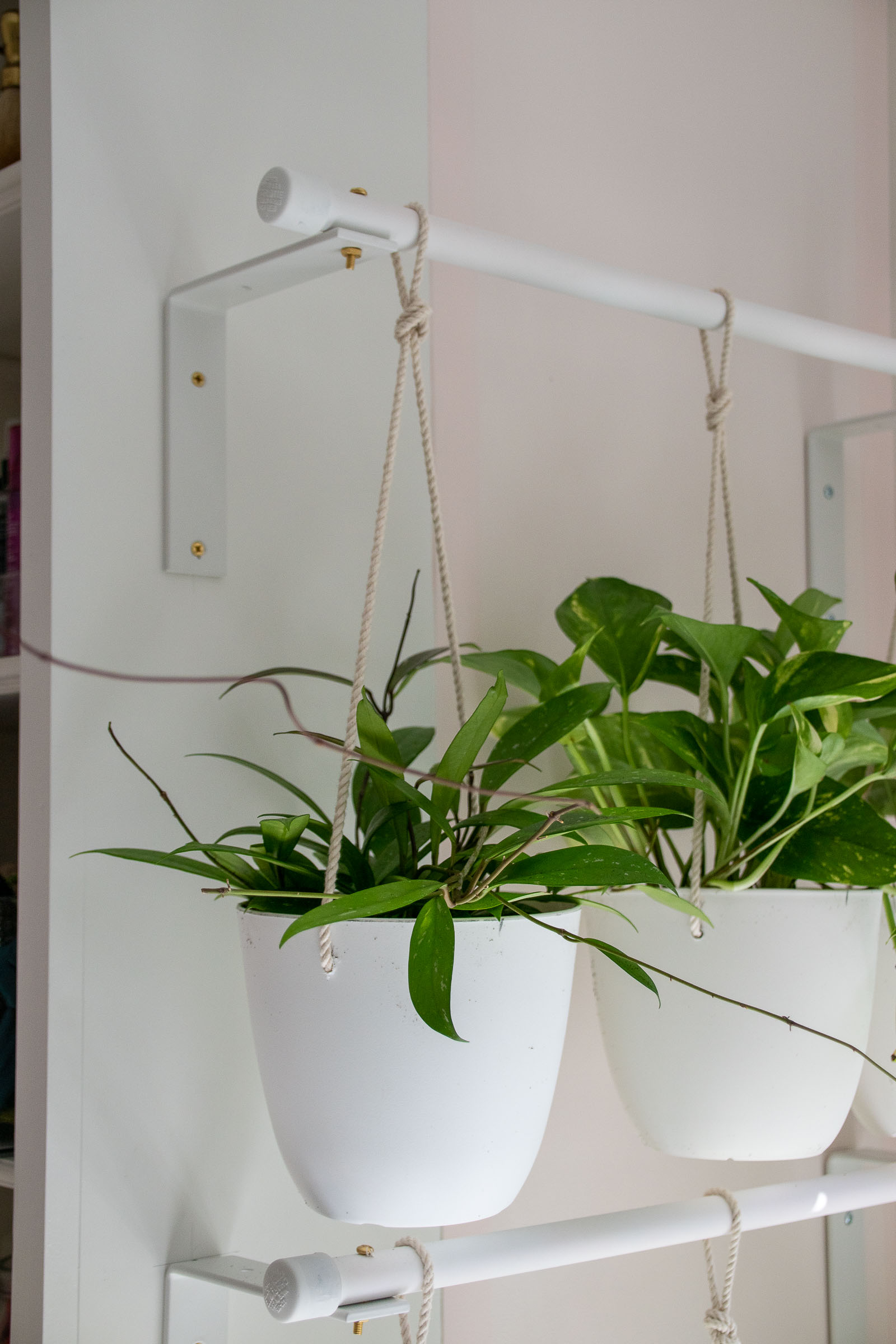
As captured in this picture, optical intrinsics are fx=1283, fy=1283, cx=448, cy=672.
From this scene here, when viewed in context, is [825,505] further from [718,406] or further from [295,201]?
[295,201]

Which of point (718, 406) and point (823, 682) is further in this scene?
point (718, 406)

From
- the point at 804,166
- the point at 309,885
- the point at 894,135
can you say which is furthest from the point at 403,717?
the point at 894,135

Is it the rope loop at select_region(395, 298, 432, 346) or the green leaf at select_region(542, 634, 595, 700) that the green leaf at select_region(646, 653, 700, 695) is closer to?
the green leaf at select_region(542, 634, 595, 700)

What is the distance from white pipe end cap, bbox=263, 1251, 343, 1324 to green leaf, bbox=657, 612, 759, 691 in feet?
1.31

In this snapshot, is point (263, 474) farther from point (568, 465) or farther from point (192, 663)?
point (568, 465)

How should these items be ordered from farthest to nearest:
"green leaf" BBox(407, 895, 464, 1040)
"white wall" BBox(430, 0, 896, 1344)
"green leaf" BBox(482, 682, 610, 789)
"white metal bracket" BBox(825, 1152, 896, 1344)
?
"white metal bracket" BBox(825, 1152, 896, 1344) < "white wall" BBox(430, 0, 896, 1344) < "green leaf" BBox(482, 682, 610, 789) < "green leaf" BBox(407, 895, 464, 1040)

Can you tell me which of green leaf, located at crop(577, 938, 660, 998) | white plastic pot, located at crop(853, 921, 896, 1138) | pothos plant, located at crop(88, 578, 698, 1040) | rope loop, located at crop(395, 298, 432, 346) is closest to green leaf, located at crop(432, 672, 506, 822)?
pothos plant, located at crop(88, 578, 698, 1040)

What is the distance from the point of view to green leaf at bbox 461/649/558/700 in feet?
2.88

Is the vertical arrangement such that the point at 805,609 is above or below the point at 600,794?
above

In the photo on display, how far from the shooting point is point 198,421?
0.85 meters

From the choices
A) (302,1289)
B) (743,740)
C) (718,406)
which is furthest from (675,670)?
(302,1289)

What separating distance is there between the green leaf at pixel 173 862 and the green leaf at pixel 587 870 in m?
0.16

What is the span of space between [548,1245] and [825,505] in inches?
33.4

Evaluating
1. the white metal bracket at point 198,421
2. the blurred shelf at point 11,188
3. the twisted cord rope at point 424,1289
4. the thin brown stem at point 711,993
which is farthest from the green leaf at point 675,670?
the blurred shelf at point 11,188
